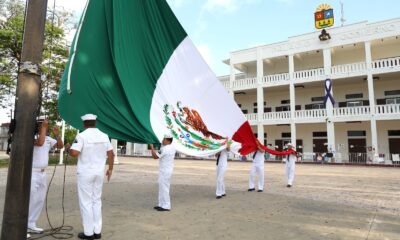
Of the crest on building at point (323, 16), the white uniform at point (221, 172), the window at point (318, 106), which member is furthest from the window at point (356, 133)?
the white uniform at point (221, 172)

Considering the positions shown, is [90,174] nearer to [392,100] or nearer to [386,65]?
[386,65]

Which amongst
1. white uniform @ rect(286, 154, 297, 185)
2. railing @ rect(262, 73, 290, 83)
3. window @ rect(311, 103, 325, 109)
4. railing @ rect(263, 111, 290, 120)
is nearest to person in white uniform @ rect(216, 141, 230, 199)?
white uniform @ rect(286, 154, 297, 185)

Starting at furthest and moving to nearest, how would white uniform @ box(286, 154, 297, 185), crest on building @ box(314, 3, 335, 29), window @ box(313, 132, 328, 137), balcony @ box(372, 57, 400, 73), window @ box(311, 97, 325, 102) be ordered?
window @ box(311, 97, 325, 102) → window @ box(313, 132, 328, 137) → crest on building @ box(314, 3, 335, 29) → balcony @ box(372, 57, 400, 73) → white uniform @ box(286, 154, 297, 185)

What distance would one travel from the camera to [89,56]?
4.95m

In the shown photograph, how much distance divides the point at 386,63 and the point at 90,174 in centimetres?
2594

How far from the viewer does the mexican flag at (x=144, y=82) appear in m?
4.81

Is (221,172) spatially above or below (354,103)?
below

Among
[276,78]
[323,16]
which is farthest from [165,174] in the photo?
[323,16]

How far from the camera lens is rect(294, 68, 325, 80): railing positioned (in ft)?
89.2

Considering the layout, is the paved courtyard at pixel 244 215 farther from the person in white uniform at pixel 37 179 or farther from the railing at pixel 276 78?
the railing at pixel 276 78

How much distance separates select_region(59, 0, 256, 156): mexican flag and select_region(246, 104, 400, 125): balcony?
20.6 metres

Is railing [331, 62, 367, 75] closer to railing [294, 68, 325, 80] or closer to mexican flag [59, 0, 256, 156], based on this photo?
railing [294, 68, 325, 80]

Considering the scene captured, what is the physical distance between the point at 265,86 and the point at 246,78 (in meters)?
3.00

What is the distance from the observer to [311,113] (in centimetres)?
2759
